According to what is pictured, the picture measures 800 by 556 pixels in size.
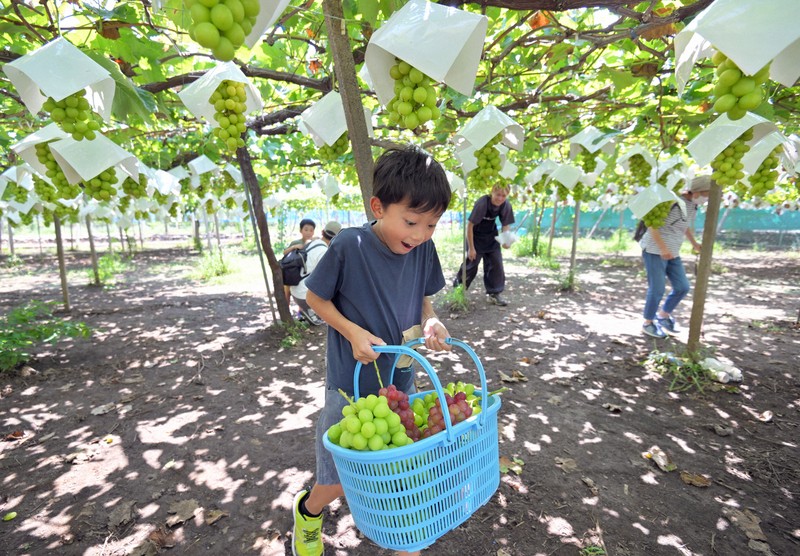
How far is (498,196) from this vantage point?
20.2ft

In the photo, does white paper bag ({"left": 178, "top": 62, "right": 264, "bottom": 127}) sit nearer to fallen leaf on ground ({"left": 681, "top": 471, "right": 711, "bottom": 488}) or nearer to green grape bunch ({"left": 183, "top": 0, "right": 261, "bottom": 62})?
green grape bunch ({"left": 183, "top": 0, "right": 261, "bottom": 62})

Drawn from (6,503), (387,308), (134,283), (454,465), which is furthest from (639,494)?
(134,283)

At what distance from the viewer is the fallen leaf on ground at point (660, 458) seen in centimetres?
255

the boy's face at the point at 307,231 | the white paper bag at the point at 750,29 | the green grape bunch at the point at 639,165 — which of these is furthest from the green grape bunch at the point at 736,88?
the boy's face at the point at 307,231

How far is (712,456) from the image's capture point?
2656 mm

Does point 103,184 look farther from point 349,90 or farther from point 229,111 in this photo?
point 349,90

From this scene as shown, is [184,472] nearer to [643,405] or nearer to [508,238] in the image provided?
[643,405]

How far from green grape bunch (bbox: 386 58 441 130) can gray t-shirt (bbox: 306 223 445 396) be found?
1.70ft

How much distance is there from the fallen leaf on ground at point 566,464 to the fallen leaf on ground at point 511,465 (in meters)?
0.24

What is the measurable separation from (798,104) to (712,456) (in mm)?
2825

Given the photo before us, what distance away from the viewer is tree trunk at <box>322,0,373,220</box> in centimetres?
162

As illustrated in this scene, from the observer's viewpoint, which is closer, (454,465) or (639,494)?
(454,465)

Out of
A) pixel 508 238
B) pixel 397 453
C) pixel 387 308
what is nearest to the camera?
pixel 397 453

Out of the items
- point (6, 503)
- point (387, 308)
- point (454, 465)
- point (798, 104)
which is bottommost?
point (6, 503)
